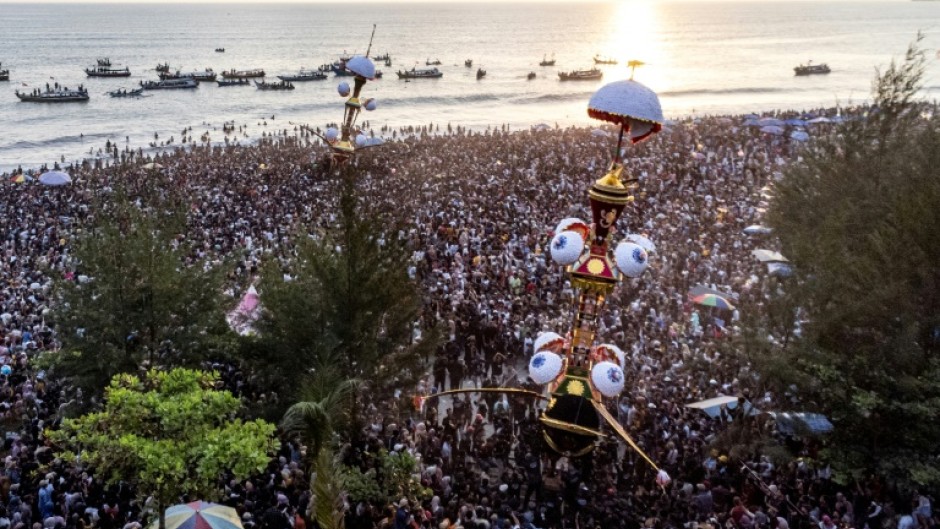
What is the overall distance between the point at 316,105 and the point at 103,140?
825 inches

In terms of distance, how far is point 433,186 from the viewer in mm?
29516

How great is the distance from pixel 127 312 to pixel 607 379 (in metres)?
7.71

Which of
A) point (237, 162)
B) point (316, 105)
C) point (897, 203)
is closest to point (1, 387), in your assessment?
point (897, 203)

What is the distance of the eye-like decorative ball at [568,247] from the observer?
941 cm

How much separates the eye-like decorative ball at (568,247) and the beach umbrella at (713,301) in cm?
898

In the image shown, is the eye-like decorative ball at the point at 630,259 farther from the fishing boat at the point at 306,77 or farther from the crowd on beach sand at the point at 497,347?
the fishing boat at the point at 306,77

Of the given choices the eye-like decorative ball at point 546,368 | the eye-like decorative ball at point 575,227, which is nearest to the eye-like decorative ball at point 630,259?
the eye-like decorative ball at point 575,227

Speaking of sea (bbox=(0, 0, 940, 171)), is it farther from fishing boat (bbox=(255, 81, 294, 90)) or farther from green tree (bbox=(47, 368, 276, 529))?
green tree (bbox=(47, 368, 276, 529))

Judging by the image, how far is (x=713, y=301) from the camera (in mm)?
17484

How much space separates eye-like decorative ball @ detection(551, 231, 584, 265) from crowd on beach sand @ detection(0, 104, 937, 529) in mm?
3584

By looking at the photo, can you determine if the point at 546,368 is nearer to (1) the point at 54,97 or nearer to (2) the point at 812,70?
(1) the point at 54,97

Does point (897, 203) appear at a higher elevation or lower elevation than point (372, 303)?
higher

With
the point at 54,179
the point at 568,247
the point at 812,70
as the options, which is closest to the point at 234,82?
the point at 54,179

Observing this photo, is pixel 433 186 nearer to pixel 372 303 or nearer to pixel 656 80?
pixel 372 303
